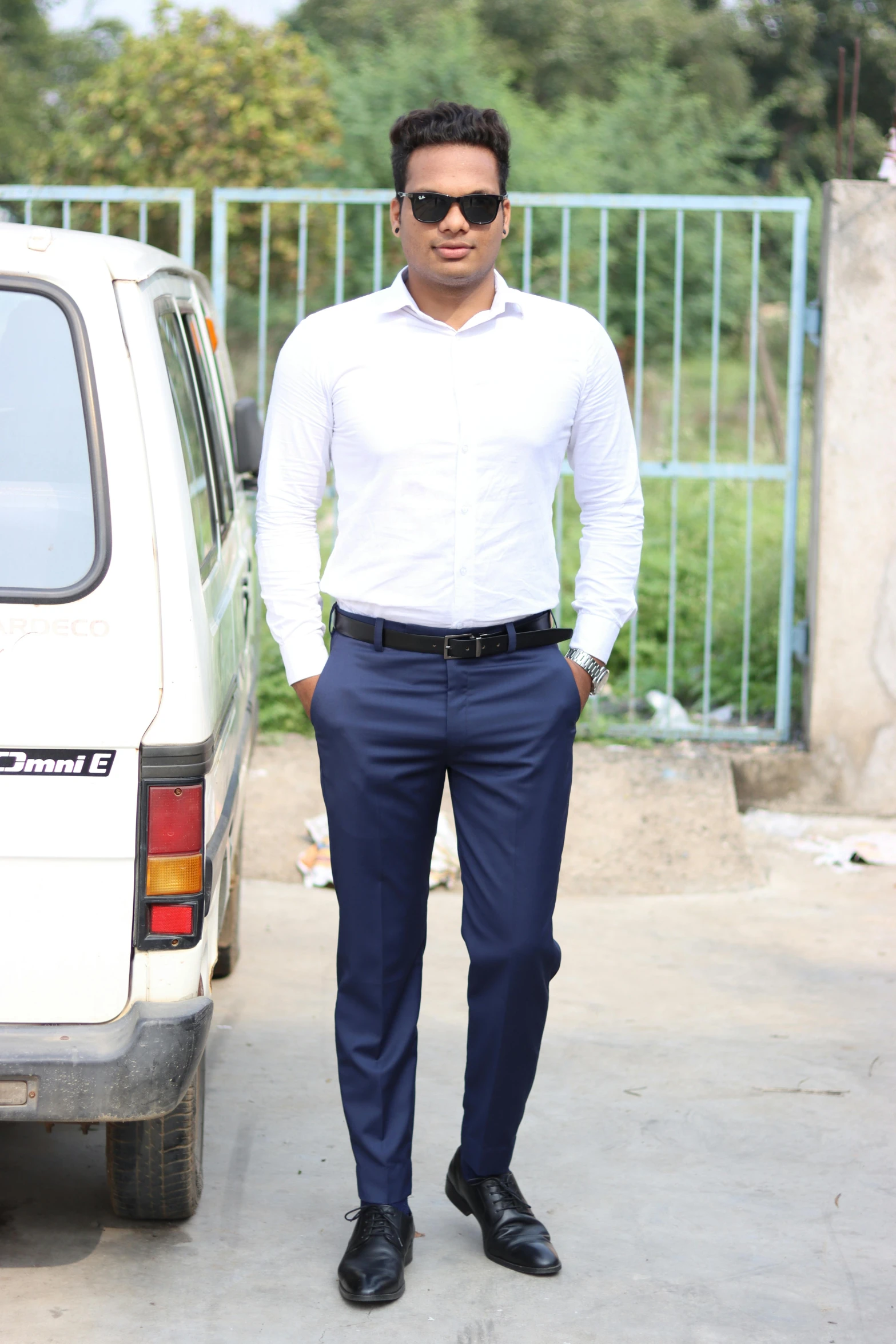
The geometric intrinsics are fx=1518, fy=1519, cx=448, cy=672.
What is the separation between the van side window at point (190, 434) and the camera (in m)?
2.79

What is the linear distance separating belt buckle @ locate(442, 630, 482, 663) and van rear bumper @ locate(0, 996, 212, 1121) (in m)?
0.75

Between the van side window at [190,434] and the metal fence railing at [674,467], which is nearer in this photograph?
the van side window at [190,434]

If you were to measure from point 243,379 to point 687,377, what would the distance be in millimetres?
6450

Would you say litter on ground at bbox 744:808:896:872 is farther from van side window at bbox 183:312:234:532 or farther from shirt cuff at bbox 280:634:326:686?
shirt cuff at bbox 280:634:326:686

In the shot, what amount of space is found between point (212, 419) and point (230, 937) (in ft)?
5.25

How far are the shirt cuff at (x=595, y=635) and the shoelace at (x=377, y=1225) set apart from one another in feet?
3.73

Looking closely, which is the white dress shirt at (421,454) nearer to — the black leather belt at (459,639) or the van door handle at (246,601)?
the black leather belt at (459,639)

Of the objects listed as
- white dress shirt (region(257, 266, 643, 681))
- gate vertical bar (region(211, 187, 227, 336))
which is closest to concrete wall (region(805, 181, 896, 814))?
gate vertical bar (region(211, 187, 227, 336))

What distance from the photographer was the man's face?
269cm

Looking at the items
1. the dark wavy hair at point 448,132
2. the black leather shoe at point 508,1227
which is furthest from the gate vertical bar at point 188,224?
the black leather shoe at point 508,1227

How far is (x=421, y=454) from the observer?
2.70 meters

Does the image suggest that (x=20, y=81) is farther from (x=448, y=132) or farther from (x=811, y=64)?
(x=448, y=132)

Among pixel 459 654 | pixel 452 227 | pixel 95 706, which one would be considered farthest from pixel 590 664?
pixel 95 706

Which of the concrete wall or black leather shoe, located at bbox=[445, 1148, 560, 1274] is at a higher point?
the concrete wall
